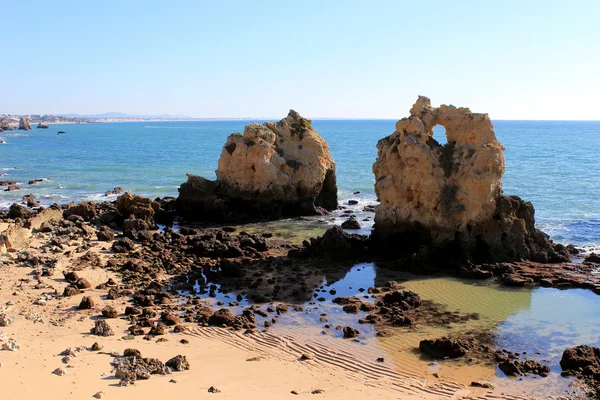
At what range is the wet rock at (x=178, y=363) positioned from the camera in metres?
13.4

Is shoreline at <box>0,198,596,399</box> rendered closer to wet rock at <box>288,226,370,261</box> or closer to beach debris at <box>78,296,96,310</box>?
beach debris at <box>78,296,96,310</box>

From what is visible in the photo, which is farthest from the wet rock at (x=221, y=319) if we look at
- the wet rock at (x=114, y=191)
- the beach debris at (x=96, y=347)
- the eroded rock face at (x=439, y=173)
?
the wet rock at (x=114, y=191)

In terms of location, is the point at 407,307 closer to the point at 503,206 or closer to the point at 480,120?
the point at 503,206

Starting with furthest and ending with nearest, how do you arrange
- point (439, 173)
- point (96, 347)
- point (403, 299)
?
1. point (439, 173)
2. point (403, 299)
3. point (96, 347)

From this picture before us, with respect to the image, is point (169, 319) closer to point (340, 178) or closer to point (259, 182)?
point (259, 182)

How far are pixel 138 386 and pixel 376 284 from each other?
1065 centimetres

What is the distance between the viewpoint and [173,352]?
47.3 ft

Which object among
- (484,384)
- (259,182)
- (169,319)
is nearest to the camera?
(484,384)

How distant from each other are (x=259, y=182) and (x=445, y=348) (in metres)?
19.8

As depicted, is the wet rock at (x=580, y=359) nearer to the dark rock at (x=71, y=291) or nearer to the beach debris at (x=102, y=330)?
the beach debris at (x=102, y=330)

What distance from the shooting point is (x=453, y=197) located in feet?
76.3

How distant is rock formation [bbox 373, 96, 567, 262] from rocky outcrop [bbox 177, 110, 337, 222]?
8623mm

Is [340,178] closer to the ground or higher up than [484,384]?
higher up

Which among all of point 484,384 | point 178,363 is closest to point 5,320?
point 178,363
